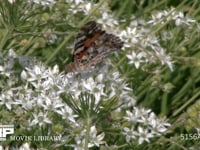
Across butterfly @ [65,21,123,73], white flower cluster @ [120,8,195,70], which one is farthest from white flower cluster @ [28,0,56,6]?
white flower cluster @ [120,8,195,70]

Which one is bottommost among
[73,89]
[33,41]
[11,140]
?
[11,140]

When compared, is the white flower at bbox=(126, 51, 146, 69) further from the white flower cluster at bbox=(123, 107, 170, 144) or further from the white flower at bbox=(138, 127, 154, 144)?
the white flower at bbox=(138, 127, 154, 144)

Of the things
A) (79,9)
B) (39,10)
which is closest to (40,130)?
(39,10)

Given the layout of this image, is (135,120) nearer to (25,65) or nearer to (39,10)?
(25,65)

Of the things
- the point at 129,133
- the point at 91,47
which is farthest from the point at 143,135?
the point at 91,47

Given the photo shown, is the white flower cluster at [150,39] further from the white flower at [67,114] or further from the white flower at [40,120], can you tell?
the white flower at [40,120]

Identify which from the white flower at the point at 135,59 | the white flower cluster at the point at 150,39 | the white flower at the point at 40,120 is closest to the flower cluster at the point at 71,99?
the white flower at the point at 40,120

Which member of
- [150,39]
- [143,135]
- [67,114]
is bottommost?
[143,135]

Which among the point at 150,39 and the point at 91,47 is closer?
the point at 91,47

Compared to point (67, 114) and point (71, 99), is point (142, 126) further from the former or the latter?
point (71, 99)
